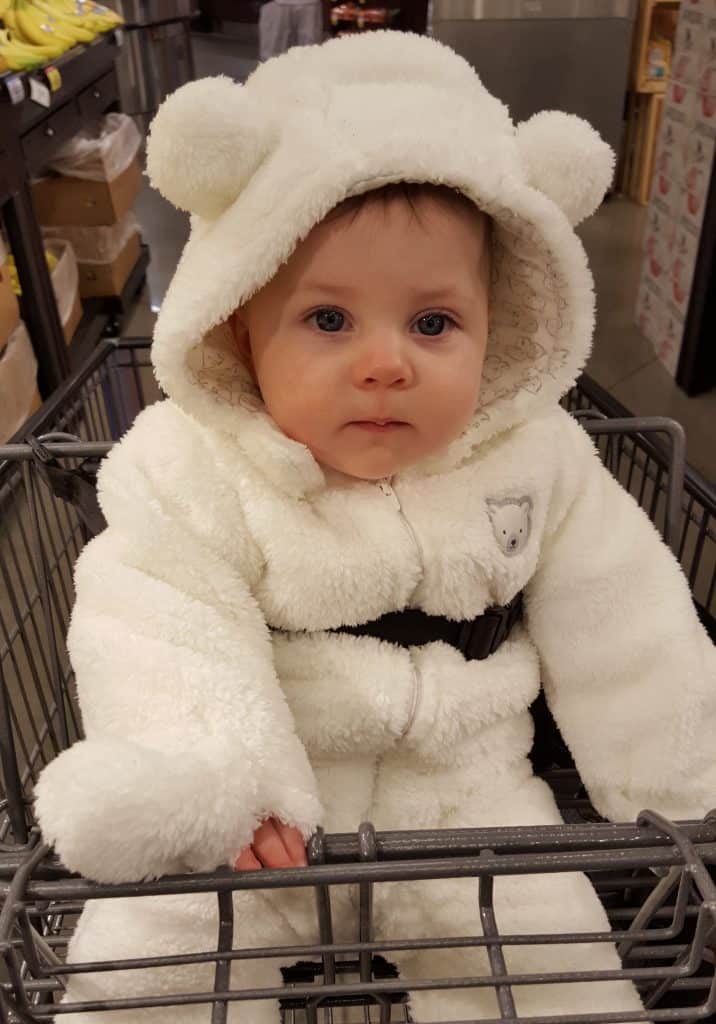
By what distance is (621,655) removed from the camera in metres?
0.85

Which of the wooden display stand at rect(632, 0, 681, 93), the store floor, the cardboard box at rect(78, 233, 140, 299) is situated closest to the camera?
the store floor

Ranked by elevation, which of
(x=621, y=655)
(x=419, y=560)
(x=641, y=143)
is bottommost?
(x=641, y=143)

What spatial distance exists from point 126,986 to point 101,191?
2.52 meters

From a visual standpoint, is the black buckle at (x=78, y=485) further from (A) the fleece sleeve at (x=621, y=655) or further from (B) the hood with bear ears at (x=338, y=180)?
(A) the fleece sleeve at (x=621, y=655)

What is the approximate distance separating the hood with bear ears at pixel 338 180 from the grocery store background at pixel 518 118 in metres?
0.83

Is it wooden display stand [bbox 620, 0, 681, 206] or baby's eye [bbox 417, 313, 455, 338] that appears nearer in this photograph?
baby's eye [bbox 417, 313, 455, 338]

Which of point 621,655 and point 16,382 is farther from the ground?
point 621,655

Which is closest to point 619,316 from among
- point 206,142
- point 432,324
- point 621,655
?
point 621,655

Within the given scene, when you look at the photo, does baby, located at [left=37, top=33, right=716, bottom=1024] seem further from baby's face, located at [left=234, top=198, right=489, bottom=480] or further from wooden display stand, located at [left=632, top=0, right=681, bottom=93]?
Answer: wooden display stand, located at [left=632, top=0, right=681, bottom=93]

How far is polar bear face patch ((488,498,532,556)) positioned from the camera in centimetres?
80

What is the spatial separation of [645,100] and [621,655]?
4266mm

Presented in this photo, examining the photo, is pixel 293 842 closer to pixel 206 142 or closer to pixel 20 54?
pixel 206 142

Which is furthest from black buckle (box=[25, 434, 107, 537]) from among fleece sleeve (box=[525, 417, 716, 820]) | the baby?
fleece sleeve (box=[525, 417, 716, 820])

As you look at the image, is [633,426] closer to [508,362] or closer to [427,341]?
[508,362]
